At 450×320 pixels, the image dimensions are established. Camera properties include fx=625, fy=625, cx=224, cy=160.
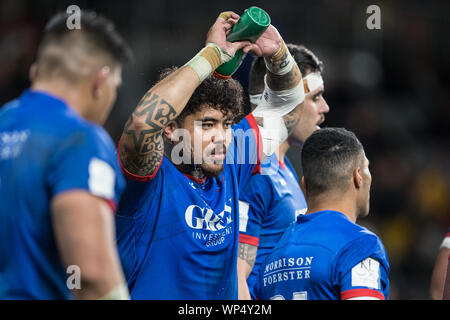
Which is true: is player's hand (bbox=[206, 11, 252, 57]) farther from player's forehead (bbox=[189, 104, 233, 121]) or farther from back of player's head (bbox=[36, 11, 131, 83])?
back of player's head (bbox=[36, 11, 131, 83])

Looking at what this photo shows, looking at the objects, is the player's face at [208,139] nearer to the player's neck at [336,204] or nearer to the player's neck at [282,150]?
the player's neck at [336,204]

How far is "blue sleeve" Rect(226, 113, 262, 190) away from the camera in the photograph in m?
3.76

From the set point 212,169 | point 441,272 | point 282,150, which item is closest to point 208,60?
point 212,169

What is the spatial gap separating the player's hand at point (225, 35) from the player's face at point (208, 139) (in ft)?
1.11

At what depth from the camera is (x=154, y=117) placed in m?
2.87

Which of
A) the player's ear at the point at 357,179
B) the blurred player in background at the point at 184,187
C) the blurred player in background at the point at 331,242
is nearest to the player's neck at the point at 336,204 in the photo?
the blurred player in background at the point at 331,242

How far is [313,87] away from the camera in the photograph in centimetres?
473

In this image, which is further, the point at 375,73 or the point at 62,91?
the point at 375,73

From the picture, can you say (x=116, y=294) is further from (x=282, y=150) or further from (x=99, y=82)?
(x=282, y=150)

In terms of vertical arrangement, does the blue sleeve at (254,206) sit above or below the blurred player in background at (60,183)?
below

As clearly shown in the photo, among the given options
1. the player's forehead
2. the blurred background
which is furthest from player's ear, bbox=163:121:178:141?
the blurred background

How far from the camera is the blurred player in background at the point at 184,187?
291cm

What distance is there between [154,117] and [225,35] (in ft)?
2.37

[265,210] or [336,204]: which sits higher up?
[336,204]
